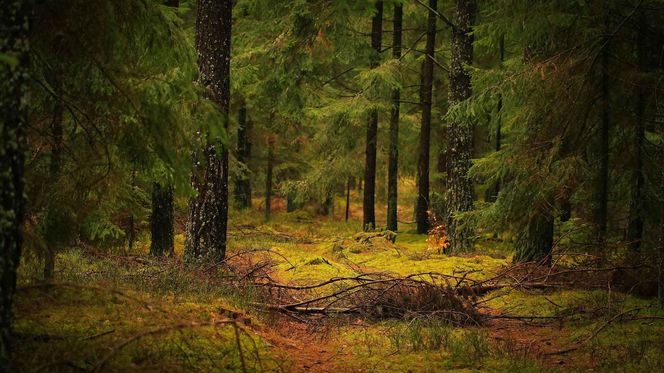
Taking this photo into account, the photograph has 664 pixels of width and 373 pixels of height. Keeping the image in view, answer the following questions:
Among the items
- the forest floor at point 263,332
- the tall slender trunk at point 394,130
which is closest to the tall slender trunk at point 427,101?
the tall slender trunk at point 394,130

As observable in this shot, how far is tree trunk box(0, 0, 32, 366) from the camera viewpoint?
3.45m

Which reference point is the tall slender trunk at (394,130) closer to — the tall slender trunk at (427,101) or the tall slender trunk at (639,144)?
the tall slender trunk at (427,101)

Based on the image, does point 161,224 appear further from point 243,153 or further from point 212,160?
point 243,153

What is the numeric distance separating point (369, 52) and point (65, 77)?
15326mm

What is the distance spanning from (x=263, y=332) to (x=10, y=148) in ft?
12.1

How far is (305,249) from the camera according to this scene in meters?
17.3

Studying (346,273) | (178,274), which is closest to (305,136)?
(346,273)

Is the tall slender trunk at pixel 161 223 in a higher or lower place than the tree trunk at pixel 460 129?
lower

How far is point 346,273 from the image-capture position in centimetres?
1082

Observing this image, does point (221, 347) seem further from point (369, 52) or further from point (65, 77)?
point (369, 52)

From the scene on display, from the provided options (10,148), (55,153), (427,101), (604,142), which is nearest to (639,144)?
(604,142)

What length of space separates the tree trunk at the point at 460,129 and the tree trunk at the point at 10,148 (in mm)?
11066

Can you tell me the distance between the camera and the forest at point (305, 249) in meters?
4.52

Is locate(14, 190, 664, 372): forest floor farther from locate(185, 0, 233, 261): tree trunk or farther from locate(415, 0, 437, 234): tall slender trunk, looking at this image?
locate(415, 0, 437, 234): tall slender trunk
